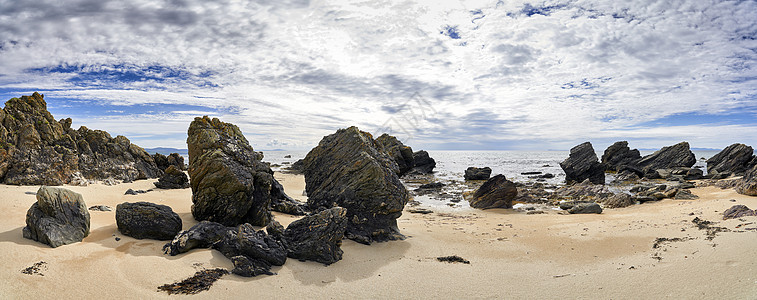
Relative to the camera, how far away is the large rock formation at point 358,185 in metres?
10.1

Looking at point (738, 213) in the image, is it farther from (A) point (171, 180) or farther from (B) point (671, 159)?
(B) point (671, 159)

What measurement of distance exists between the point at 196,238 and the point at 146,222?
144cm

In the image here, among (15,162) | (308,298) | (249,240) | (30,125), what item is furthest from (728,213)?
(30,125)

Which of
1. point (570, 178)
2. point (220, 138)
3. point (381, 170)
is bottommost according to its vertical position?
point (570, 178)

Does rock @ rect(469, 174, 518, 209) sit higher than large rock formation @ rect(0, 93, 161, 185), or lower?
lower

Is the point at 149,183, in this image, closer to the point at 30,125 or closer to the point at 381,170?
the point at 30,125

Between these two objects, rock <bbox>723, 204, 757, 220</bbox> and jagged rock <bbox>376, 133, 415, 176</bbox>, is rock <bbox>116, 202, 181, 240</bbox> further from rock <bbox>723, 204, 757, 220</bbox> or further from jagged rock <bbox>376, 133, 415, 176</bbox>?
jagged rock <bbox>376, 133, 415, 176</bbox>

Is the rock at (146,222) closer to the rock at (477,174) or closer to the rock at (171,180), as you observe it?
the rock at (171,180)

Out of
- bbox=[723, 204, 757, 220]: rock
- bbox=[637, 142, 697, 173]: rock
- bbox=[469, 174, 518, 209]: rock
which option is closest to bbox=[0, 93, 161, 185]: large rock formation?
bbox=[469, 174, 518, 209]: rock

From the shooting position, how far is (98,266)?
19.5 ft

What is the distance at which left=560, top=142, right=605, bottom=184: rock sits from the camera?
124 ft

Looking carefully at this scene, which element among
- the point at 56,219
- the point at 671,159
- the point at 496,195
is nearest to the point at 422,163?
the point at 671,159

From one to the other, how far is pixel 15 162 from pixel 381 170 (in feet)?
48.9

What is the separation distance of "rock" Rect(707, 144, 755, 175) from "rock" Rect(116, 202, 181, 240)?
49.9 metres
